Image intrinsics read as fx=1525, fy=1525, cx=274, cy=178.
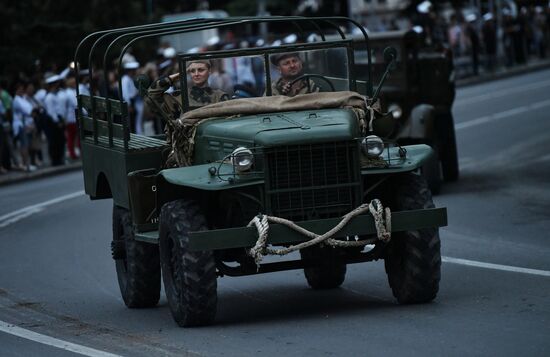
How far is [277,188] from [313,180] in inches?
11.0

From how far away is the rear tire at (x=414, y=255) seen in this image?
1139 cm

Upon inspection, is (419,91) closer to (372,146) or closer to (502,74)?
(372,146)

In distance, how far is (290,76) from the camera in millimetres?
12719

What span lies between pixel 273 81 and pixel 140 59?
100 feet

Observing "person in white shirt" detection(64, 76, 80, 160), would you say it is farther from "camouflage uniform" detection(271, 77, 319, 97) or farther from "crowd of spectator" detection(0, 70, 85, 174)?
"camouflage uniform" detection(271, 77, 319, 97)

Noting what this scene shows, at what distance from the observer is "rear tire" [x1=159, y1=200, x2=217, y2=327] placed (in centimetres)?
1100

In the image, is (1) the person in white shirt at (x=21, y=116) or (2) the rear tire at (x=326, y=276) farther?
(1) the person in white shirt at (x=21, y=116)

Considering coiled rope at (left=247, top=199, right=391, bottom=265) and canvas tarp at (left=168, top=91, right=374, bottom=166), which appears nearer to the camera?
coiled rope at (left=247, top=199, right=391, bottom=265)

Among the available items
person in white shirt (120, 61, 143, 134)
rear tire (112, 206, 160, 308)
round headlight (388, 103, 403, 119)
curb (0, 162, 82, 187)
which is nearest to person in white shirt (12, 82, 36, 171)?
curb (0, 162, 82, 187)

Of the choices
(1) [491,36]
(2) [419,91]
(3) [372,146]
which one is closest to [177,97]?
(3) [372,146]

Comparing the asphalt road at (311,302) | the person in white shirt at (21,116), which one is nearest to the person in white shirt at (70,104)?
the person in white shirt at (21,116)

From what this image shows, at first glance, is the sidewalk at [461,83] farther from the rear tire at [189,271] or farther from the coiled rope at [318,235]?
the coiled rope at [318,235]

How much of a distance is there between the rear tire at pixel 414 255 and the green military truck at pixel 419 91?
32.0 feet

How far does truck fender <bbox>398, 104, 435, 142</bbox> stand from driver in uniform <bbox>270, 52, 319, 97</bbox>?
8601mm
